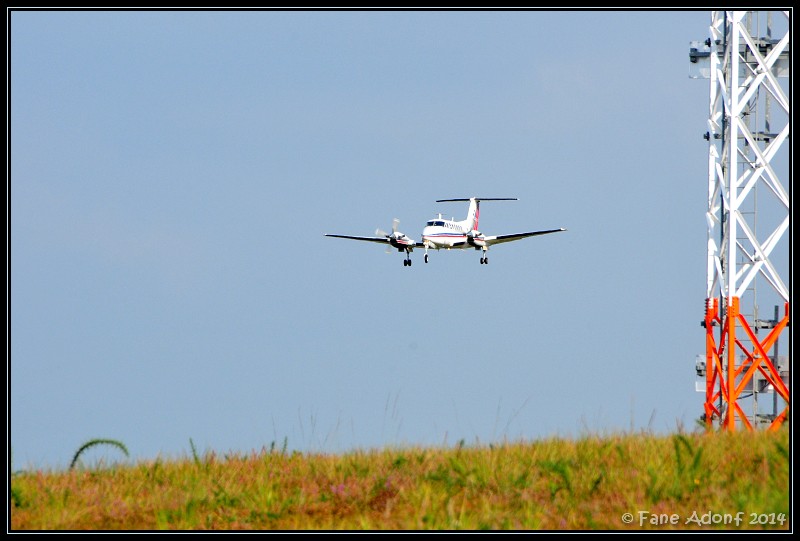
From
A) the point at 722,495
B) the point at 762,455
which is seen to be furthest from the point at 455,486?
the point at 762,455

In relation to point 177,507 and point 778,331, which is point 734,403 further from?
point 177,507

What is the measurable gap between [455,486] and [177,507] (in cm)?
346

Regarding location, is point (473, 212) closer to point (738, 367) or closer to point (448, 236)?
point (448, 236)

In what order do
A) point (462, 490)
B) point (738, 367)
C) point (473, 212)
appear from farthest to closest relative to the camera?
1. point (473, 212)
2. point (738, 367)
3. point (462, 490)

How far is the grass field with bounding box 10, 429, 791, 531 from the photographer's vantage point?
33.8 feet

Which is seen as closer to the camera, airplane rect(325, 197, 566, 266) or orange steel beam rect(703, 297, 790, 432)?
orange steel beam rect(703, 297, 790, 432)

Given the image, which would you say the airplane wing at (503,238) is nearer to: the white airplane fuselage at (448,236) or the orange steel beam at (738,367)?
the white airplane fuselage at (448,236)

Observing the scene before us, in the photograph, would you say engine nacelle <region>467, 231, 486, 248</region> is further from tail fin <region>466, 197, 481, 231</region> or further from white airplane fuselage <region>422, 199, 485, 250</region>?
tail fin <region>466, 197, 481, 231</region>

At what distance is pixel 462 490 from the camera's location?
11461 mm

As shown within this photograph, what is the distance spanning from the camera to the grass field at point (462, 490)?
10.3 metres

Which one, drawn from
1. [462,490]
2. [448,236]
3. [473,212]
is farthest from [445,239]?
[462,490]

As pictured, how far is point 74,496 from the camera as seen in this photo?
39.9ft

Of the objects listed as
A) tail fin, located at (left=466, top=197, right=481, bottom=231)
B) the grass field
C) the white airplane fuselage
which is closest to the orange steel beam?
the grass field

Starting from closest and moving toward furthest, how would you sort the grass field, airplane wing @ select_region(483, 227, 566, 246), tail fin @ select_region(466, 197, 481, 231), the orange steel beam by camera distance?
the grass field → the orange steel beam → airplane wing @ select_region(483, 227, 566, 246) → tail fin @ select_region(466, 197, 481, 231)
